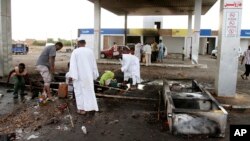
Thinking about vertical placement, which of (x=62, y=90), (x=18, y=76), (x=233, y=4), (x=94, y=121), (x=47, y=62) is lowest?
(x=94, y=121)

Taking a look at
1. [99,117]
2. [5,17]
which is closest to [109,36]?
[5,17]

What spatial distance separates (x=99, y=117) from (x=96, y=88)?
3.30 metres

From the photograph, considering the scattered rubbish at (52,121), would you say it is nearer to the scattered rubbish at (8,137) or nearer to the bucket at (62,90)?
the scattered rubbish at (8,137)

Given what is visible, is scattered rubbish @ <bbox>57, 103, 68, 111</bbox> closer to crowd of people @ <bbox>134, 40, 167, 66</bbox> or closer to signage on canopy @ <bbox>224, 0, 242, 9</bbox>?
signage on canopy @ <bbox>224, 0, 242, 9</bbox>

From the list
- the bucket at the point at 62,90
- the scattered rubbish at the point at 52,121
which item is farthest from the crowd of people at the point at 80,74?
the scattered rubbish at the point at 52,121

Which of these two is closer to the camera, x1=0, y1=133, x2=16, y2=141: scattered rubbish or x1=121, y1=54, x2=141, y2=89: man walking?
x1=0, y1=133, x2=16, y2=141: scattered rubbish

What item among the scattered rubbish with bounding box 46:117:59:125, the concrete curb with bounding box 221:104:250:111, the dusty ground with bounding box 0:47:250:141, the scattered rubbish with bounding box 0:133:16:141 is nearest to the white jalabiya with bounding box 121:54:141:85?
the dusty ground with bounding box 0:47:250:141

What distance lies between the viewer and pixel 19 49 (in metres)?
39.0

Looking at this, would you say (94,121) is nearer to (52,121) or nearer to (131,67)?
(52,121)

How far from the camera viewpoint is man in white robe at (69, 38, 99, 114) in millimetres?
7512

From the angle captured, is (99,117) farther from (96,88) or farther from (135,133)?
(96,88)

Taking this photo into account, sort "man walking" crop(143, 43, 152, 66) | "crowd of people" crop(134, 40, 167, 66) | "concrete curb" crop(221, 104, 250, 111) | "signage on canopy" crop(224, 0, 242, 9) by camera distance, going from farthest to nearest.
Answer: "crowd of people" crop(134, 40, 167, 66) < "man walking" crop(143, 43, 152, 66) < "signage on canopy" crop(224, 0, 242, 9) < "concrete curb" crop(221, 104, 250, 111)

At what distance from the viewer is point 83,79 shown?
24.8 ft

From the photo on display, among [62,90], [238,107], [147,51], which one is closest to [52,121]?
[62,90]
